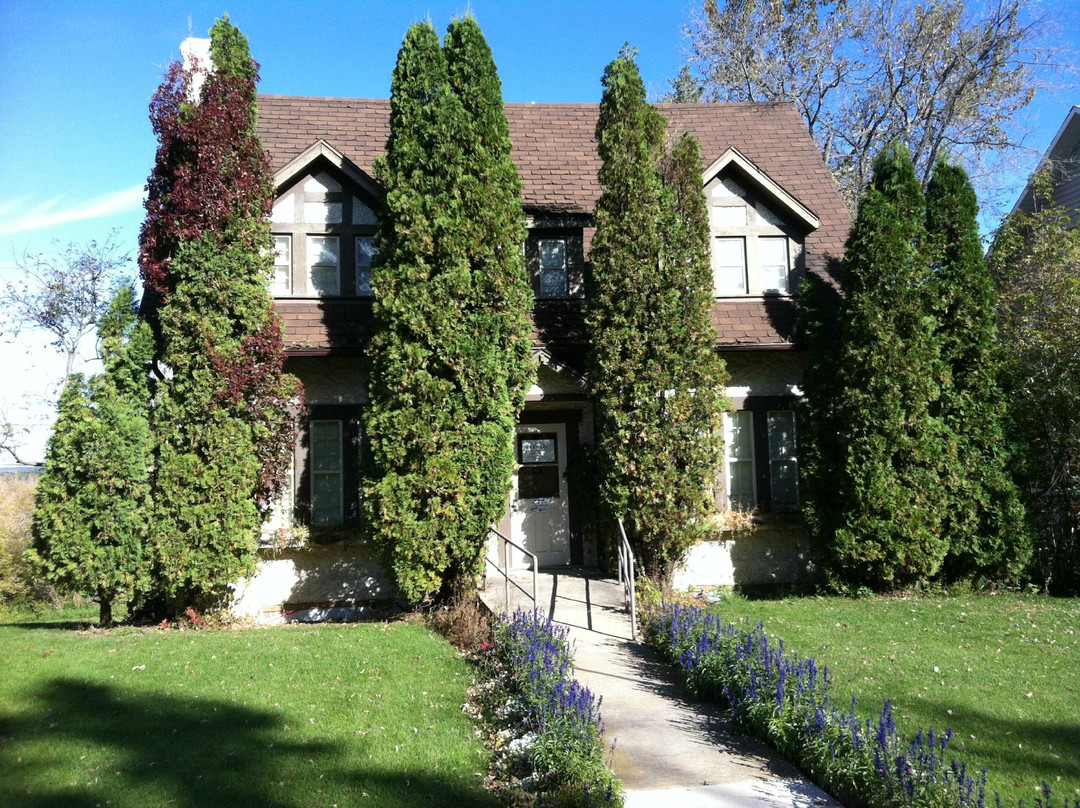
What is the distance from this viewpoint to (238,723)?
6242 mm

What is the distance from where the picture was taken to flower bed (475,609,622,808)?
489cm

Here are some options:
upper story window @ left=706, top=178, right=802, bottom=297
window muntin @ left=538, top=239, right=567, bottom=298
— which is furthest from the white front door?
upper story window @ left=706, top=178, right=802, bottom=297

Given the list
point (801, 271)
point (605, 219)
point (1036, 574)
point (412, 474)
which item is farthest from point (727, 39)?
point (412, 474)

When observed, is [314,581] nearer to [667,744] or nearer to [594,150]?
[667,744]

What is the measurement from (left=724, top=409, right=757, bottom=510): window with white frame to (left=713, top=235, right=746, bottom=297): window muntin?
80.2 inches

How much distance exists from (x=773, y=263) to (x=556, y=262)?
11.7 feet

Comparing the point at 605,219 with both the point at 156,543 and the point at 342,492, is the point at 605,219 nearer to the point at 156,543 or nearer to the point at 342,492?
the point at 342,492

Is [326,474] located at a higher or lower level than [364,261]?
lower

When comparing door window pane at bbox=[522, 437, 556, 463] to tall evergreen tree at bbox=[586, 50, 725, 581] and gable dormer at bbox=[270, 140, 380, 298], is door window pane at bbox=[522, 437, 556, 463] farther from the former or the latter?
gable dormer at bbox=[270, 140, 380, 298]

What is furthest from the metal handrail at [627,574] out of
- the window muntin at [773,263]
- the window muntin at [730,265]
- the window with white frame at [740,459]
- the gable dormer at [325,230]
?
the gable dormer at [325,230]

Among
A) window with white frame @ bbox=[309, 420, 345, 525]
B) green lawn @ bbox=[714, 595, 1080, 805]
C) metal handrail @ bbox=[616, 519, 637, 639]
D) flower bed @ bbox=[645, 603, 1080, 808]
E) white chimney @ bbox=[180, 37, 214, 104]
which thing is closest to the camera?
flower bed @ bbox=[645, 603, 1080, 808]

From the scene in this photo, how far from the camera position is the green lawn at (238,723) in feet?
16.8

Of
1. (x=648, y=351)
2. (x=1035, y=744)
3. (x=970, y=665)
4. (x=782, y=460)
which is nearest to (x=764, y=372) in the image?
(x=782, y=460)

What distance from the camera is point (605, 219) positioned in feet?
36.2
